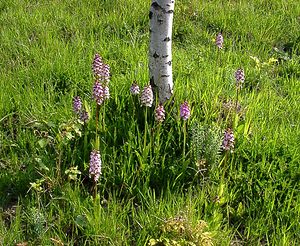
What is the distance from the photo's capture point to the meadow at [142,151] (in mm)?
2643

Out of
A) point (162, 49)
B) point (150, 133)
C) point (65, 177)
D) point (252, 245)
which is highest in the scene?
point (162, 49)

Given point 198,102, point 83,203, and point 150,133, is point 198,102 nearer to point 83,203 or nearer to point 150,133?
point 150,133

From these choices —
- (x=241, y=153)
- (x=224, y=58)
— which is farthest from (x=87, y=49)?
(x=241, y=153)


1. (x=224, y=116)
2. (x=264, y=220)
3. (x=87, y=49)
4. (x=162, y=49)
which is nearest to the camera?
(x=264, y=220)

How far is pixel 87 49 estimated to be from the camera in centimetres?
446

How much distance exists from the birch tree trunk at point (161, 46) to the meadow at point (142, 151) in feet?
0.44

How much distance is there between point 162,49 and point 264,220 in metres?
1.36

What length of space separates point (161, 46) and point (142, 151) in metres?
0.77

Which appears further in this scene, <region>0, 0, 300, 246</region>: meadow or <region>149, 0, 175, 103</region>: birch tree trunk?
<region>149, 0, 175, 103</region>: birch tree trunk

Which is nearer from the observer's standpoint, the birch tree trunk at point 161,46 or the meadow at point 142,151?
the meadow at point 142,151

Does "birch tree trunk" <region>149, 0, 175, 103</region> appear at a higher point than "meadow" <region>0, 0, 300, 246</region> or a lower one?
higher

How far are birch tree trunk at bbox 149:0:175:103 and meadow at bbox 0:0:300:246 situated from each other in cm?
13

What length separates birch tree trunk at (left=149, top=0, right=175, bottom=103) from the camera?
3188 millimetres

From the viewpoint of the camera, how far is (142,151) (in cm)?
306
